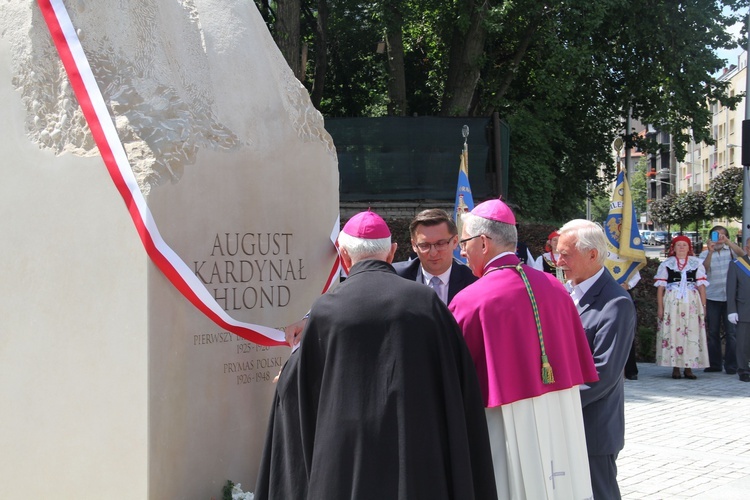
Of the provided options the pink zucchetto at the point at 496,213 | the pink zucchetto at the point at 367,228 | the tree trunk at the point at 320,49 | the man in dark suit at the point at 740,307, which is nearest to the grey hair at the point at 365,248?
the pink zucchetto at the point at 367,228

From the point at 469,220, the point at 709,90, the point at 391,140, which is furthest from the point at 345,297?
the point at 709,90

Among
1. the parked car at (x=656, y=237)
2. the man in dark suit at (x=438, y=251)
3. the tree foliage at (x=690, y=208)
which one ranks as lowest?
the man in dark suit at (x=438, y=251)

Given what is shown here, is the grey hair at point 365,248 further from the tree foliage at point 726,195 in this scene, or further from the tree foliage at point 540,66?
the tree foliage at point 726,195

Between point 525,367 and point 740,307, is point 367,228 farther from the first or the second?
point 740,307

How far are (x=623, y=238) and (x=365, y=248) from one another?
863 centimetres

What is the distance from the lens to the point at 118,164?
3.97 m

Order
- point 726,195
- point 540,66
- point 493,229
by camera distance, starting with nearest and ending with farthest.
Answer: point 493,229 < point 540,66 < point 726,195

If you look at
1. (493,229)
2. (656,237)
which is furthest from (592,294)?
(656,237)

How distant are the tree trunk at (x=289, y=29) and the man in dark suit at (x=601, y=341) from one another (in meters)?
11.7

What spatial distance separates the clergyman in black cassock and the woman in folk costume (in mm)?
9018

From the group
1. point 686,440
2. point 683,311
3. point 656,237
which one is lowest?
point 686,440

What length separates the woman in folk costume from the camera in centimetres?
1129

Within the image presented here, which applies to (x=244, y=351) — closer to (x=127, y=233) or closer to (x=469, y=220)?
(x=127, y=233)

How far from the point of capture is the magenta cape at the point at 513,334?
330cm
